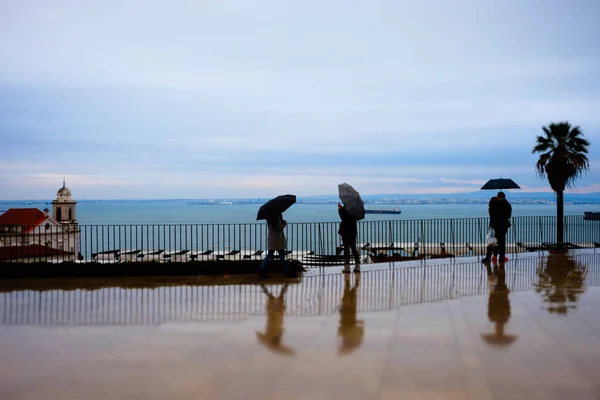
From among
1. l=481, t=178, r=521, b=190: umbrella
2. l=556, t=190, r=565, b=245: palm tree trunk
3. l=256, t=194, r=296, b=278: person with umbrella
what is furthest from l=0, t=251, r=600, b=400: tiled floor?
l=556, t=190, r=565, b=245: palm tree trunk

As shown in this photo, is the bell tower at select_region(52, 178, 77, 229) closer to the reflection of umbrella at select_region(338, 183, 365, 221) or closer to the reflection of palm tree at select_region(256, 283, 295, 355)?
the reflection of umbrella at select_region(338, 183, 365, 221)

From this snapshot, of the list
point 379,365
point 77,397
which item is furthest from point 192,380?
point 379,365

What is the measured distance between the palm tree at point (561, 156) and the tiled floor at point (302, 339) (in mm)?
16137

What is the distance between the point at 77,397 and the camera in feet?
14.6

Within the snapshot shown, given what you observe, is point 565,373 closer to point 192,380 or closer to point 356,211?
point 192,380

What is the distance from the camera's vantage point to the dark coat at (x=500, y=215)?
12.8m

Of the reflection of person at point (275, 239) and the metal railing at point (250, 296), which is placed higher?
the reflection of person at point (275, 239)

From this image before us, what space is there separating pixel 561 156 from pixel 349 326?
21.7 metres

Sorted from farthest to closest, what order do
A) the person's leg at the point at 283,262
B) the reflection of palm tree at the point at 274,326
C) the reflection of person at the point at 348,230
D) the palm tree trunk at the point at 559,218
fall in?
the palm tree trunk at the point at 559,218 < the reflection of person at the point at 348,230 < the person's leg at the point at 283,262 < the reflection of palm tree at the point at 274,326

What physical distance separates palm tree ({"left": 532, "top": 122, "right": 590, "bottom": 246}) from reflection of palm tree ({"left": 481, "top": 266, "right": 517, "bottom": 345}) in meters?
16.1

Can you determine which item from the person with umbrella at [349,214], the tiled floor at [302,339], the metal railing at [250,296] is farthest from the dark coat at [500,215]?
the person with umbrella at [349,214]

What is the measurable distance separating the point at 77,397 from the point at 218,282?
5723mm

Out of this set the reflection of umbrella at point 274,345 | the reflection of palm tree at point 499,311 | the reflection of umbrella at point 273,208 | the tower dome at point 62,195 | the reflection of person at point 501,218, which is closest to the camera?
the reflection of umbrella at point 274,345

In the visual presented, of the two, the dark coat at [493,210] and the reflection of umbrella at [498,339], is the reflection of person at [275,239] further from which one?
the dark coat at [493,210]
